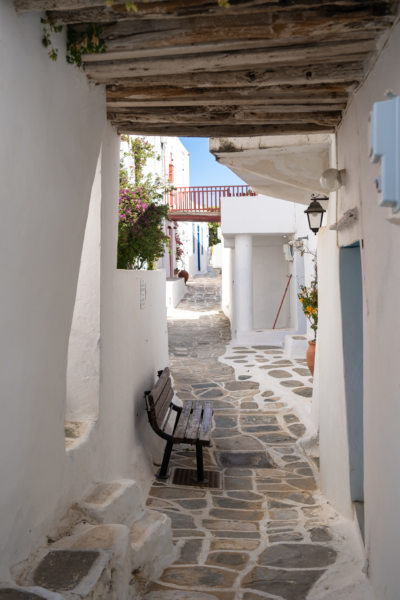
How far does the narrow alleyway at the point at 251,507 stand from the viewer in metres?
3.44

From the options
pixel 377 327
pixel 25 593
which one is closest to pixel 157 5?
pixel 377 327

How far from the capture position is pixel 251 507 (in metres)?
4.88

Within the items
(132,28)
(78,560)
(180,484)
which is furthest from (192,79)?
(180,484)

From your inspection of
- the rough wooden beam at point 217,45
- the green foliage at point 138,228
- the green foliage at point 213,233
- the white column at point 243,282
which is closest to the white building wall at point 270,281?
the white column at point 243,282

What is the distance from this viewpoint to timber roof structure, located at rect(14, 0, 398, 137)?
258cm

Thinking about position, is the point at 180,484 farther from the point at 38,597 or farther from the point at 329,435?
the point at 38,597

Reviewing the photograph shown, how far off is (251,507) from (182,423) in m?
1.35

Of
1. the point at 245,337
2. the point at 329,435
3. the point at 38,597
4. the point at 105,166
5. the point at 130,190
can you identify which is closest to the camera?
the point at 38,597

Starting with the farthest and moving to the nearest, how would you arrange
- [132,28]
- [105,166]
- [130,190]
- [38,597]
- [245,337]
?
[245,337]
[130,190]
[105,166]
[132,28]
[38,597]

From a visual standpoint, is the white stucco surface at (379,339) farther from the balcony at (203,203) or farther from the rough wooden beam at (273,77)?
the balcony at (203,203)

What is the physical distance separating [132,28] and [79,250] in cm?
131

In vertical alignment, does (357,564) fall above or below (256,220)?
below

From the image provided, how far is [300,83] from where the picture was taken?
3.44 m

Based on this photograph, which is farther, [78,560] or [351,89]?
[351,89]
